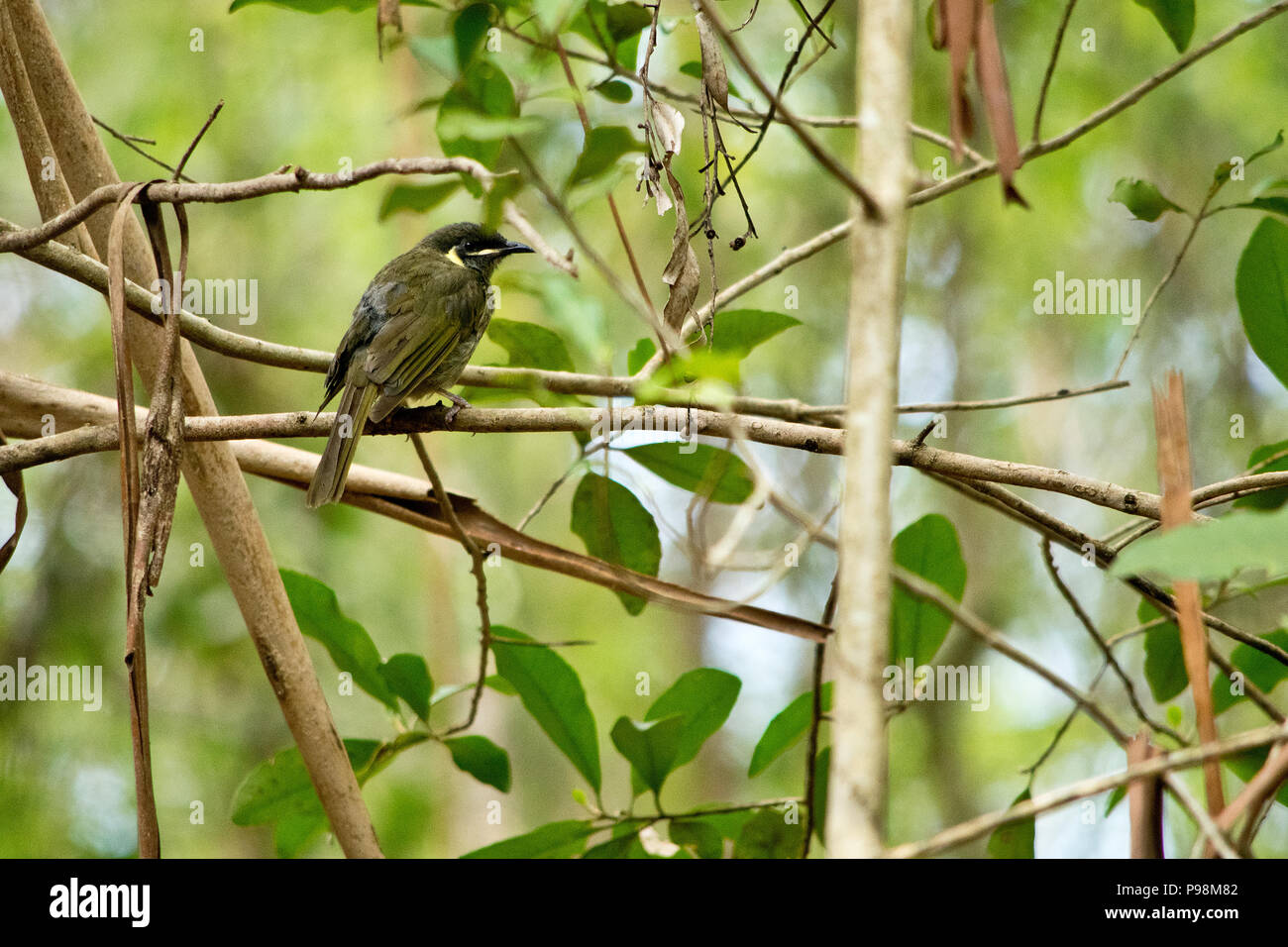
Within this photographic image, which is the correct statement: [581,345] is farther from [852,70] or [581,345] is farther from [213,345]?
[852,70]

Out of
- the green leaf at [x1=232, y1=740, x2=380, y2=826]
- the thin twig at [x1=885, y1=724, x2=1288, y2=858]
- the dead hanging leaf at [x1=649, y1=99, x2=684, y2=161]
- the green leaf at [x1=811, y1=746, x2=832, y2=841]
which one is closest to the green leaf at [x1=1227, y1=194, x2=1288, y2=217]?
the dead hanging leaf at [x1=649, y1=99, x2=684, y2=161]

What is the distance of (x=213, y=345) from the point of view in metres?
2.06

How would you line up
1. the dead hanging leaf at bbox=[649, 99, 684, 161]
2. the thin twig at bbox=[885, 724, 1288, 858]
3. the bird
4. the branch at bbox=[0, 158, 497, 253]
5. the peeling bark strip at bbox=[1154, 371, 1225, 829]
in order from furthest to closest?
the bird
the dead hanging leaf at bbox=[649, 99, 684, 161]
the branch at bbox=[0, 158, 497, 253]
the peeling bark strip at bbox=[1154, 371, 1225, 829]
the thin twig at bbox=[885, 724, 1288, 858]

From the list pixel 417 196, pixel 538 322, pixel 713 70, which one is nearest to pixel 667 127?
pixel 713 70

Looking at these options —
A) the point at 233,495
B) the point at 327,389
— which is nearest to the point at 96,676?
the point at 327,389

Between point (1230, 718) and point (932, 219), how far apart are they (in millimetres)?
4802

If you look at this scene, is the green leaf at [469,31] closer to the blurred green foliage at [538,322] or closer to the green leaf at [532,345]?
the green leaf at [532,345]

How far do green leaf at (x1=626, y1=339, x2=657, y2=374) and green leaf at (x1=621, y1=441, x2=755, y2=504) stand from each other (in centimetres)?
21

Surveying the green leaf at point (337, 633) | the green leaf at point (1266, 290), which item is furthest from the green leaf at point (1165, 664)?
the green leaf at point (337, 633)

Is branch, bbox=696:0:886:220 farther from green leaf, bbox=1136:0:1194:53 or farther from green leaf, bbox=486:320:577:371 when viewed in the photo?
green leaf, bbox=1136:0:1194:53

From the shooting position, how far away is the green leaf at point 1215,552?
0.88 metres

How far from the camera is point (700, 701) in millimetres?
2396

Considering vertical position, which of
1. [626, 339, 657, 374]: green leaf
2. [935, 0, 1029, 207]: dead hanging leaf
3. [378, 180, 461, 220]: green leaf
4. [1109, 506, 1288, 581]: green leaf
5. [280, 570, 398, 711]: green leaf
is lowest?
[1109, 506, 1288, 581]: green leaf

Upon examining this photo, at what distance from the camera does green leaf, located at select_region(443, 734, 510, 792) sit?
2436mm
